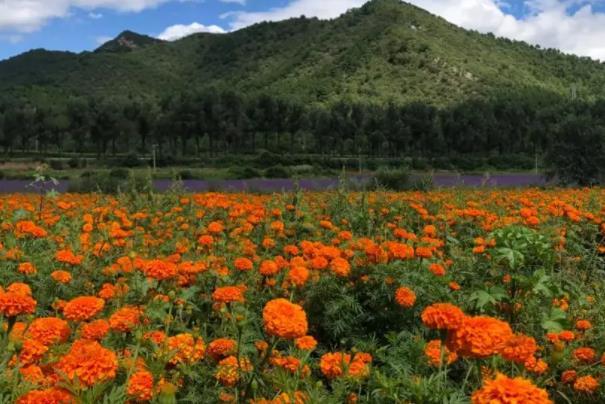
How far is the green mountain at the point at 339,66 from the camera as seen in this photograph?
8794cm

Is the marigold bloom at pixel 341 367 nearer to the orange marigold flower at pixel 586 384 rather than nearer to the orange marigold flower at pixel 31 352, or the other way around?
the orange marigold flower at pixel 31 352

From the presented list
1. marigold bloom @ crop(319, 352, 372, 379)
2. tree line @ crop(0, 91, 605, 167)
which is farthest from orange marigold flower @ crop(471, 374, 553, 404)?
tree line @ crop(0, 91, 605, 167)

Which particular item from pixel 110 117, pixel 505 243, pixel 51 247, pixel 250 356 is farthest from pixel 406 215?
pixel 110 117

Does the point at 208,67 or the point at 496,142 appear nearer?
the point at 496,142

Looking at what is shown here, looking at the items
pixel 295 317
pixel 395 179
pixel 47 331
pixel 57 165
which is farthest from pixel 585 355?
pixel 57 165

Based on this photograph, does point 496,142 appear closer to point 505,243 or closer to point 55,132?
point 55,132

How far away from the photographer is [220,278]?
345cm

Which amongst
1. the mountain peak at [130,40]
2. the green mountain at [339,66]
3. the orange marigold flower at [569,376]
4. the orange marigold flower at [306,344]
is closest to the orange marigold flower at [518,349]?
the orange marigold flower at [306,344]

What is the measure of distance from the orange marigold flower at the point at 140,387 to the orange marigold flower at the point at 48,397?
0.59ft

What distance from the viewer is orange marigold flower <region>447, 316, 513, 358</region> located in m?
1.72

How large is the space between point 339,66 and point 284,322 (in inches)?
3798

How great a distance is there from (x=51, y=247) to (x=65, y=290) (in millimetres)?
1176

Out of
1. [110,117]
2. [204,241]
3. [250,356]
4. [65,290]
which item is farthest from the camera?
[110,117]

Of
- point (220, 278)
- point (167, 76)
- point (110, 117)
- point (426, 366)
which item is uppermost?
point (167, 76)
